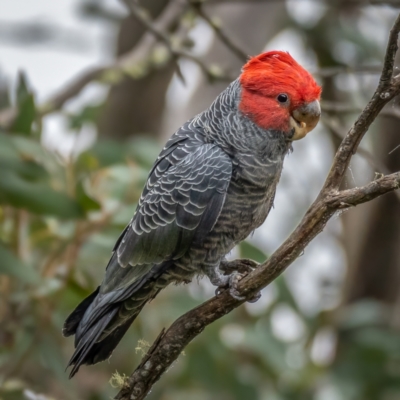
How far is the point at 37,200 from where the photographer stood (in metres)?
2.35

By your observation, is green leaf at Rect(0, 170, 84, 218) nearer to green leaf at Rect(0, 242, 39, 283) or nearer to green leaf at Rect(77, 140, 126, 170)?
green leaf at Rect(0, 242, 39, 283)

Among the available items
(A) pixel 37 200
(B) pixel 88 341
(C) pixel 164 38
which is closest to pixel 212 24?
(C) pixel 164 38

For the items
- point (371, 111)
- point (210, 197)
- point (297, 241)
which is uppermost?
point (371, 111)

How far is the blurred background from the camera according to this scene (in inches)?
99.1

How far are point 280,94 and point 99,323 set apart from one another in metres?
0.86

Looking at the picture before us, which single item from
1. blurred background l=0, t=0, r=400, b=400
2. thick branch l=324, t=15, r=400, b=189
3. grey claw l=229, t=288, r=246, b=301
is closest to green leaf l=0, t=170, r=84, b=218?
blurred background l=0, t=0, r=400, b=400

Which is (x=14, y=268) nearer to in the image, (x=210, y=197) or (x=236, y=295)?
(x=210, y=197)

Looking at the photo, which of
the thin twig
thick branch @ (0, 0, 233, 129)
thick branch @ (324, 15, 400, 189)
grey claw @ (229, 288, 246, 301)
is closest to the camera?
thick branch @ (324, 15, 400, 189)

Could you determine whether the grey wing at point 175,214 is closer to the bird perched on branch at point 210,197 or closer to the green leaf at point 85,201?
the bird perched on branch at point 210,197

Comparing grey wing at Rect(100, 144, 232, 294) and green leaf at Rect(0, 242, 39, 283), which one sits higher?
grey wing at Rect(100, 144, 232, 294)

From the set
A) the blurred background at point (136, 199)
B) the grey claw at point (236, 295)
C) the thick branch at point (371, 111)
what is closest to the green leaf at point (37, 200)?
the blurred background at point (136, 199)

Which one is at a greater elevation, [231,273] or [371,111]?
[371,111]

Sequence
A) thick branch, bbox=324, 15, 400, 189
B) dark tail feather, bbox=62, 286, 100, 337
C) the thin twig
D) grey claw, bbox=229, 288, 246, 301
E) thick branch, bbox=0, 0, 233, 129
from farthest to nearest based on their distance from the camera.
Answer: thick branch, bbox=0, 0, 233, 129, the thin twig, dark tail feather, bbox=62, 286, 100, 337, grey claw, bbox=229, 288, 246, 301, thick branch, bbox=324, 15, 400, 189

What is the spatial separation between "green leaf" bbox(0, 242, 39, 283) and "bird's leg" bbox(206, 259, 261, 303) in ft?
2.25
